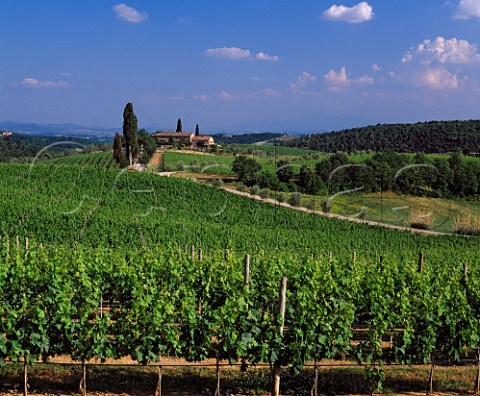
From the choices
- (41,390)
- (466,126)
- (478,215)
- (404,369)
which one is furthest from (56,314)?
(466,126)

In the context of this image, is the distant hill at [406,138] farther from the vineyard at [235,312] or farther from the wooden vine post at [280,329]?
the wooden vine post at [280,329]

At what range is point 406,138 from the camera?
101 meters

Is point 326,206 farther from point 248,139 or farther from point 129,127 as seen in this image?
point 248,139

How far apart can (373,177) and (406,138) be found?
4897cm

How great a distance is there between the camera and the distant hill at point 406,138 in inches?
3627

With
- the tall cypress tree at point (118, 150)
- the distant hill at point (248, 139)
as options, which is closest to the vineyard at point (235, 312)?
the tall cypress tree at point (118, 150)

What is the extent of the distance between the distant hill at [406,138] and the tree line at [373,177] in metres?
29.6

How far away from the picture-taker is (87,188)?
115ft

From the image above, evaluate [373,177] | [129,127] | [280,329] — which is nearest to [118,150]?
[129,127]

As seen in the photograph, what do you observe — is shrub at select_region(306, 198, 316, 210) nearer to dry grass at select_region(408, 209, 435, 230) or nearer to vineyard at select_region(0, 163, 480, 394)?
dry grass at select_region(408, 209, 435, 230)

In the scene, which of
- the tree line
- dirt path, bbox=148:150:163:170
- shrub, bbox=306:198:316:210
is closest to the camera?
shrub, bbox=306:198:316:210

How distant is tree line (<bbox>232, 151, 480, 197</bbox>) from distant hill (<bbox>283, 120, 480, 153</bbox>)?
2956cm

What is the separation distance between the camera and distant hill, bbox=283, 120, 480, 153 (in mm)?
92125

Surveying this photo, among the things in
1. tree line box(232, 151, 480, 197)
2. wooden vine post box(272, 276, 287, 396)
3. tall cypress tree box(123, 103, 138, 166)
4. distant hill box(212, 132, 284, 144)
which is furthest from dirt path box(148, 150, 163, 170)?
distant hill box(212, 132, 284, 144)
